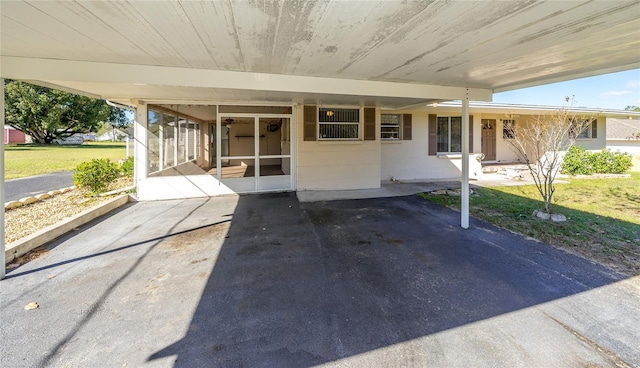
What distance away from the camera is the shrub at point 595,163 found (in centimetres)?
1084

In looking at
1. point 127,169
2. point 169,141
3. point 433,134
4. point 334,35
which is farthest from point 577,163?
point 127,169

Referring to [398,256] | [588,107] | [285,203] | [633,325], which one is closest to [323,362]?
[398,256]

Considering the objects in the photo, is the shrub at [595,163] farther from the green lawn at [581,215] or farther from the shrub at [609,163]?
the green lawn at [581,215]

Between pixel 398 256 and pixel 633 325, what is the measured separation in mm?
2202

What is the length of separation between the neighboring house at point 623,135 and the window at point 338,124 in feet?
61.7

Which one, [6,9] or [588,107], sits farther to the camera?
[588,107]

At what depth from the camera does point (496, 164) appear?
12.5 metres

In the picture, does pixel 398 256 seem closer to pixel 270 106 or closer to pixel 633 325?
pixel 633 325

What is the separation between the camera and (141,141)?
24.3 feet

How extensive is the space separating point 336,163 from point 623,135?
2451 centimetres

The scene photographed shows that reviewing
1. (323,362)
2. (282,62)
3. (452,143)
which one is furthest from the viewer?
(452,143)

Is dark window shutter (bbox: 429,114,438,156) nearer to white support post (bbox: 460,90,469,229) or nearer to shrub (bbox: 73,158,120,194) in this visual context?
white support post (bbox: 460,90,469,229)

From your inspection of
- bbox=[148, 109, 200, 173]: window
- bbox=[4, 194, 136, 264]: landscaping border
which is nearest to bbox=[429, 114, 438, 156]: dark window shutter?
bbox=[148, 109, 200, 173]: window

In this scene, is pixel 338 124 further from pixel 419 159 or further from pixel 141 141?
pixel 141 141
